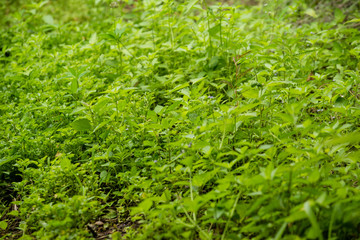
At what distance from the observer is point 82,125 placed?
2516mm

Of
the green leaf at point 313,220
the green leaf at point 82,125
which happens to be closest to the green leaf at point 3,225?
the green leaf at point 82,125

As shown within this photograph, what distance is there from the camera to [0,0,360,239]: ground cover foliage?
63.9 inches

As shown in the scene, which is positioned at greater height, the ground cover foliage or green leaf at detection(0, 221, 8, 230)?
the ground cover foliage

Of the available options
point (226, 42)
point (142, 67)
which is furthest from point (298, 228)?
point (142, 67)

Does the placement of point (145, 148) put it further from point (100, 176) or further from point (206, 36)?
point (206, 36)

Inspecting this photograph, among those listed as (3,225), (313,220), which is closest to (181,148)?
(313,220)

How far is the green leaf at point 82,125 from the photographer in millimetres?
2498

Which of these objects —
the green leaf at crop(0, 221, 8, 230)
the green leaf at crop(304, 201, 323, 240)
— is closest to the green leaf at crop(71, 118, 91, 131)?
the green leaf at crop(0, 221, 8, 230)

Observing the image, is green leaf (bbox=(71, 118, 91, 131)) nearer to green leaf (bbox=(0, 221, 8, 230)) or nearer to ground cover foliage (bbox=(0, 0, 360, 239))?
ground cover foliage (bbox=(0, 0, 360, 239))

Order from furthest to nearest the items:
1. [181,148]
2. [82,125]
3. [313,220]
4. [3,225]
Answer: [82,125] → [181,148] → [3,225] → [313,220]

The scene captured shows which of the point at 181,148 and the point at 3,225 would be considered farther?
the point at 181,148

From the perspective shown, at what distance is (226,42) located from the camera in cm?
315

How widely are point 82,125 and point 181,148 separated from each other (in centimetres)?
82

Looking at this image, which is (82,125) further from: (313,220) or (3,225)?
(313,220)
